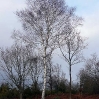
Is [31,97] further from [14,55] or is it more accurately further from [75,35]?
[75,35]

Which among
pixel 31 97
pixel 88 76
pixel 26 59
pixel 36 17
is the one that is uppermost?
pixel 36 17

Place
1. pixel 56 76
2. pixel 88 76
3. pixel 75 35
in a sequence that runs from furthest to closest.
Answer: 1. pixel 56 76
2. pixel 88 76
3. pixel 75 35

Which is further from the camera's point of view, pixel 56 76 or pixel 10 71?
pixel 56 76

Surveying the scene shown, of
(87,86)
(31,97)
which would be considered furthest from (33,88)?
(87,86)

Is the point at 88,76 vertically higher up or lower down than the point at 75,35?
lower down

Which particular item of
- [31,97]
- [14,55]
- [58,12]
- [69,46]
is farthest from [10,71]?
[58,12]

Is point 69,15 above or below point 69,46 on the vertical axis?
above

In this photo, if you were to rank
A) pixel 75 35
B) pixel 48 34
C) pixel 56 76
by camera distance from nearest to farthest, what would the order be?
pixel 48 34 → pixel 75 35 → pixel 56 76

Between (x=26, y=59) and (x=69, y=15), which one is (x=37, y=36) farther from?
(x=26, y=59)

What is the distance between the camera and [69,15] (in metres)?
21.4

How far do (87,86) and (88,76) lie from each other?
1300 millimetres

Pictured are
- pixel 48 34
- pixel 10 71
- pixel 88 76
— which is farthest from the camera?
pixel 88 76

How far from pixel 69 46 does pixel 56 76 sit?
13.7 m

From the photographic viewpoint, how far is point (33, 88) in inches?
1202
